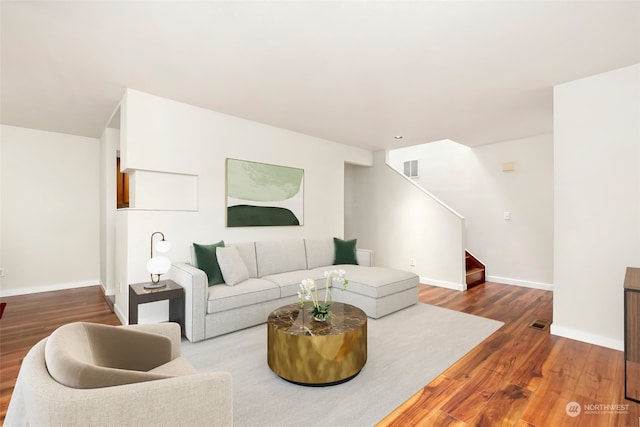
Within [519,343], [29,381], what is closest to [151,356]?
[29,381]

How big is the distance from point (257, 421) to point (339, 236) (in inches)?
147

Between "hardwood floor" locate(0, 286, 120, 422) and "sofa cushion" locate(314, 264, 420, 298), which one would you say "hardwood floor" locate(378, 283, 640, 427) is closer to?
"sofa cushion" locate(314, 264, 420, 298)

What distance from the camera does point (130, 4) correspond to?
1.86 metres

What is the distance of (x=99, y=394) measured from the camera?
973mm

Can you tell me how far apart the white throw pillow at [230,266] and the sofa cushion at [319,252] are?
50.2 inches

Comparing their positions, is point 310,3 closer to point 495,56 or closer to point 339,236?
point 495,56

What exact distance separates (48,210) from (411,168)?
6937 mm

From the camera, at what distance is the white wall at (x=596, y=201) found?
266 cm

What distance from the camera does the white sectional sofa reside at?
287cm

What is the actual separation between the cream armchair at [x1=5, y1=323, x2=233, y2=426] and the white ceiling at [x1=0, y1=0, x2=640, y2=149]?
6.66ft

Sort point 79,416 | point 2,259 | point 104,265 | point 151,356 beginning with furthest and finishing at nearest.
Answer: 1. point 104,265
2. point 2,259
3. point 151,356
4. point 79,416
